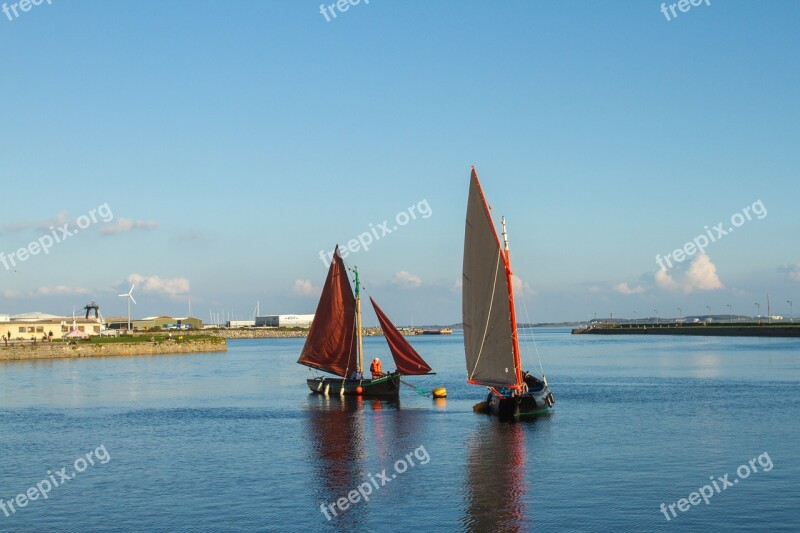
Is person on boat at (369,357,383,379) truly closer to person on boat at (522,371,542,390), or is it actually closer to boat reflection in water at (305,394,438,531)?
boat reflection in water at (305,394,438,531)

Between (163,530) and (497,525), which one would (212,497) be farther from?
(497,525)

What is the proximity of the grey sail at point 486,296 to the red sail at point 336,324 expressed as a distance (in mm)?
21604

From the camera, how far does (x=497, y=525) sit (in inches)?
1335

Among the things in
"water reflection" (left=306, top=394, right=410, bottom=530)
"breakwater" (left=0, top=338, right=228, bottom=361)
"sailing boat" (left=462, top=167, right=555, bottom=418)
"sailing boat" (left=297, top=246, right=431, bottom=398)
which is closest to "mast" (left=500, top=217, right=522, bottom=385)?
"sailing boat" (left=462, top=167, right=555, bottom=418)

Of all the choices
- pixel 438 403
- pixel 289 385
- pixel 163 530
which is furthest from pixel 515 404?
pixel 289 385

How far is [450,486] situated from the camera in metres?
40.7

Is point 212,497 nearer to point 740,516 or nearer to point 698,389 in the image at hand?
point 740,516

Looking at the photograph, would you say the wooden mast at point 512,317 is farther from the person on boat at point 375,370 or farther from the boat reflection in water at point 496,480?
the person on boat at point 375,370

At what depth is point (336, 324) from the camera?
272 ft

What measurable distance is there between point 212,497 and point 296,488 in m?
3.98

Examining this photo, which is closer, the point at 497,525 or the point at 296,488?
the point at 497,525

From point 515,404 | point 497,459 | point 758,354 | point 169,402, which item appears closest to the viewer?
point 497,459

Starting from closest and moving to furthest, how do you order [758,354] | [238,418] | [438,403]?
1. [238,418]
2. [438,403]
3. [758,354]

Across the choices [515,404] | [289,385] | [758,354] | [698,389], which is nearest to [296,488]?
[515,404]
